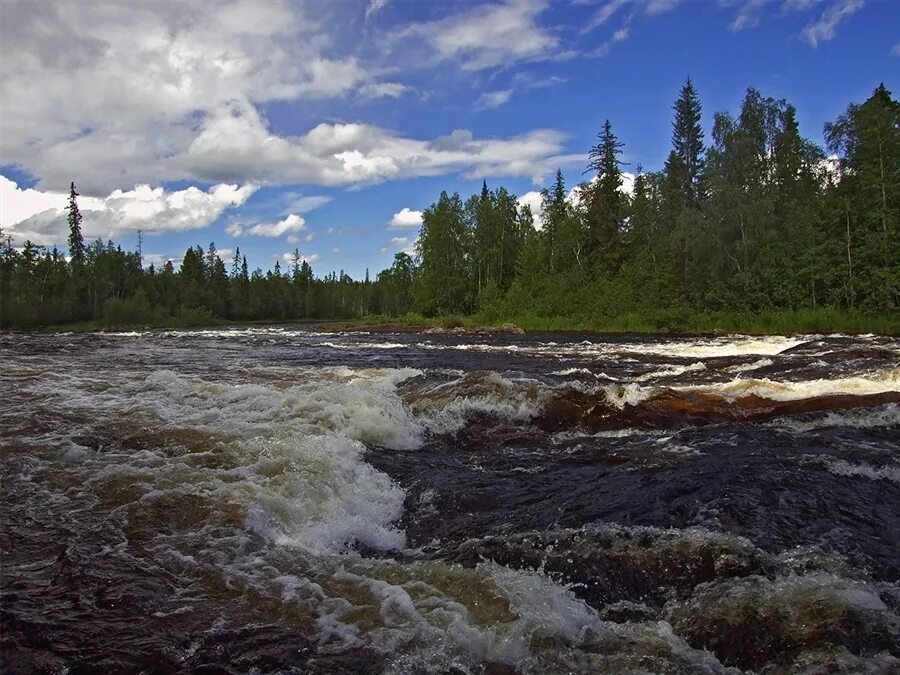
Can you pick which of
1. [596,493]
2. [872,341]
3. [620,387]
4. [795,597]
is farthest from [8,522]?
[872,341]

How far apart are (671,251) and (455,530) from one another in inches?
1829

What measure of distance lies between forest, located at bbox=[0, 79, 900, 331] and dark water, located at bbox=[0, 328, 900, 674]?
2851cm

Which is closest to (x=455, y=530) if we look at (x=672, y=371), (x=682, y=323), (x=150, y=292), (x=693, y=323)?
(x=672, y=371)

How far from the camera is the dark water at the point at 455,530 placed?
3.89m

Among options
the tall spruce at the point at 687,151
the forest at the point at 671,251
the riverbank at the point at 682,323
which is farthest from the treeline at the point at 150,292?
the tall spruce at the point at 687,151

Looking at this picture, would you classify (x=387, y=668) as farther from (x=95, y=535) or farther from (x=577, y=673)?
(x=95, y=535)

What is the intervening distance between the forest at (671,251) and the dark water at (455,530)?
28507 millimetres

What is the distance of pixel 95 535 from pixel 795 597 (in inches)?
247

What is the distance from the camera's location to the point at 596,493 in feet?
23.3

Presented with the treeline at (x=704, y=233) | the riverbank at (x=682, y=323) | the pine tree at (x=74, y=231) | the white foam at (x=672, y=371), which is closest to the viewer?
the white foam at (x=672, y=371)

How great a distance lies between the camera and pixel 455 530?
6.17 metres

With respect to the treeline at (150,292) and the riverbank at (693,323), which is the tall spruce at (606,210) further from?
the treeline at (150,292)

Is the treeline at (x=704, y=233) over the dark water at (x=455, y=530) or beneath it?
over

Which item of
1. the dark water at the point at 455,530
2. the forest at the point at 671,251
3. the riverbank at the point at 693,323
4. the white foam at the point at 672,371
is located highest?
the forest at the point at 671,251
